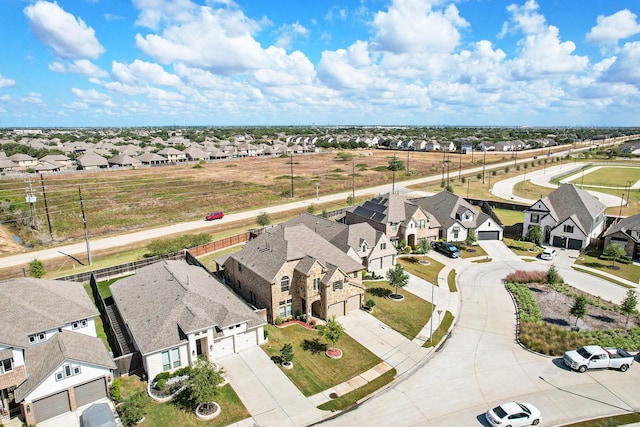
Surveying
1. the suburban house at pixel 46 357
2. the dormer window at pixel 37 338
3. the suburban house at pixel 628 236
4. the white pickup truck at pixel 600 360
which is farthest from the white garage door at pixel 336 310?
the suburban house at pixel 628 236

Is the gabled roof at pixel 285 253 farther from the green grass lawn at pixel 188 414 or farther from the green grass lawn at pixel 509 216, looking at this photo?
the green grass lawn at pixel 509 216

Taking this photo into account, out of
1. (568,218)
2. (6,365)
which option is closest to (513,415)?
(6,365)

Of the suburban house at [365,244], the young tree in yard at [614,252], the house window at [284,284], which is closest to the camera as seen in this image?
the house window at [284,284]

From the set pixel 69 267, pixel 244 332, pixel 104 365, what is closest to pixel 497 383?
pixel 244 332

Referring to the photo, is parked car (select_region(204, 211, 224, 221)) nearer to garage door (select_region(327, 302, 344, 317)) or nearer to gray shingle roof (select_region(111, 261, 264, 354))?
gray shingle roof (select_region(111, 261, 264, 354))

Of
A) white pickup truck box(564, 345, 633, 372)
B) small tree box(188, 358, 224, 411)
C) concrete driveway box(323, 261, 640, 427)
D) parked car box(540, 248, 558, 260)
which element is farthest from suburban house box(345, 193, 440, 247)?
small tree box(188, 358, 224, 411)

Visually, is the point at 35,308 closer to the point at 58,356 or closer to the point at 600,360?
the point at 58,356
